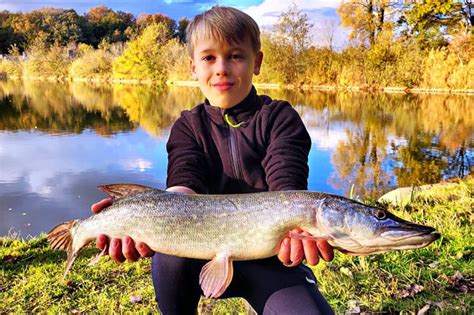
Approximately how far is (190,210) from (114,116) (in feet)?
53.1

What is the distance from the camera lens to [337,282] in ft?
9.62

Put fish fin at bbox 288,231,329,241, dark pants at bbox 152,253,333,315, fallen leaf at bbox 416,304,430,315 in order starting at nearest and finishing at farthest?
1. fish fin at bbox 288,231,329,241
2. dark pants at bbox 152,253,333,315
3. fallen leaf at bbox 416,304,430,315

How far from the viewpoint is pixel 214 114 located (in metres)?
2.40

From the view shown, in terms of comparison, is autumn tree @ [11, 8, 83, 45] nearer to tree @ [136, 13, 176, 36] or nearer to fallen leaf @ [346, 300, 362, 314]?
tree @ [136, 13, 176, 36]

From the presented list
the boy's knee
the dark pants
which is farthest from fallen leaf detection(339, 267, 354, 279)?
the boy's knee

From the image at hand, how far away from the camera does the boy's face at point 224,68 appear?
2213 millimetres

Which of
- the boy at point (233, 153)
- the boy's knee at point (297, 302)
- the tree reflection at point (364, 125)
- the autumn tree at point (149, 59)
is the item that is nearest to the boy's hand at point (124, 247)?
the boy at point (233, 153)

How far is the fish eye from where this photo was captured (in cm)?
171

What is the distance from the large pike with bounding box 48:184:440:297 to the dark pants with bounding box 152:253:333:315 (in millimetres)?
170

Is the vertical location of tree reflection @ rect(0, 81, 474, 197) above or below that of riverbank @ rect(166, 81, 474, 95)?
below

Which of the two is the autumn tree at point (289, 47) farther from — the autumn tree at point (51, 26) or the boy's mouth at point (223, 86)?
the autumn tree at point (51, 26)

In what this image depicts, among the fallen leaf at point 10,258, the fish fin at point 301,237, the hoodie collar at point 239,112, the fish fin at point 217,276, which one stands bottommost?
the fallen leaf at point 10,258

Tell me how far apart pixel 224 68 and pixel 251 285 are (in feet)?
3.54

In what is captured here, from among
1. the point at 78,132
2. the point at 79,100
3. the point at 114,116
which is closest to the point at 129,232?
the point at 78,132
